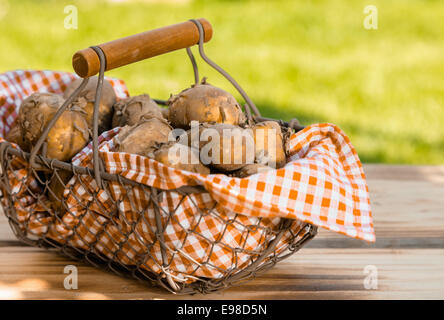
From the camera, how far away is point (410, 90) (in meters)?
3.14

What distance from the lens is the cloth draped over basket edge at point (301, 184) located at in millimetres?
833

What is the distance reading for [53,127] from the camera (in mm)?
1032

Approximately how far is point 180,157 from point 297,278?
320 mm

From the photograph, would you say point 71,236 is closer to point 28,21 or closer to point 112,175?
point 112,175

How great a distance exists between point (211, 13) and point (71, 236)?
3.28m

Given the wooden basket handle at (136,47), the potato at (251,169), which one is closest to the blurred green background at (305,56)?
the wooden basket handle at (136,47)

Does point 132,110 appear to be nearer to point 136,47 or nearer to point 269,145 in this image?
point 136,47

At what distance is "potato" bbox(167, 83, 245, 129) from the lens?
102 centimetres

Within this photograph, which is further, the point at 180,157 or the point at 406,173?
the point at 406,173

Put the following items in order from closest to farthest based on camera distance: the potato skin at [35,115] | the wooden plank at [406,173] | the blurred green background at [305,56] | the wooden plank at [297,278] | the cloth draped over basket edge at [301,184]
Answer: the cloth draped over basket edge at [301,184], the wooden plank at [297,278], the potato skin at [35,115], the wooden plank at [406,173], the blurred green background at [305,56]

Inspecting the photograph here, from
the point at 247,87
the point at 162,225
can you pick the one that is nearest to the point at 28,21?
the point at 247,87
